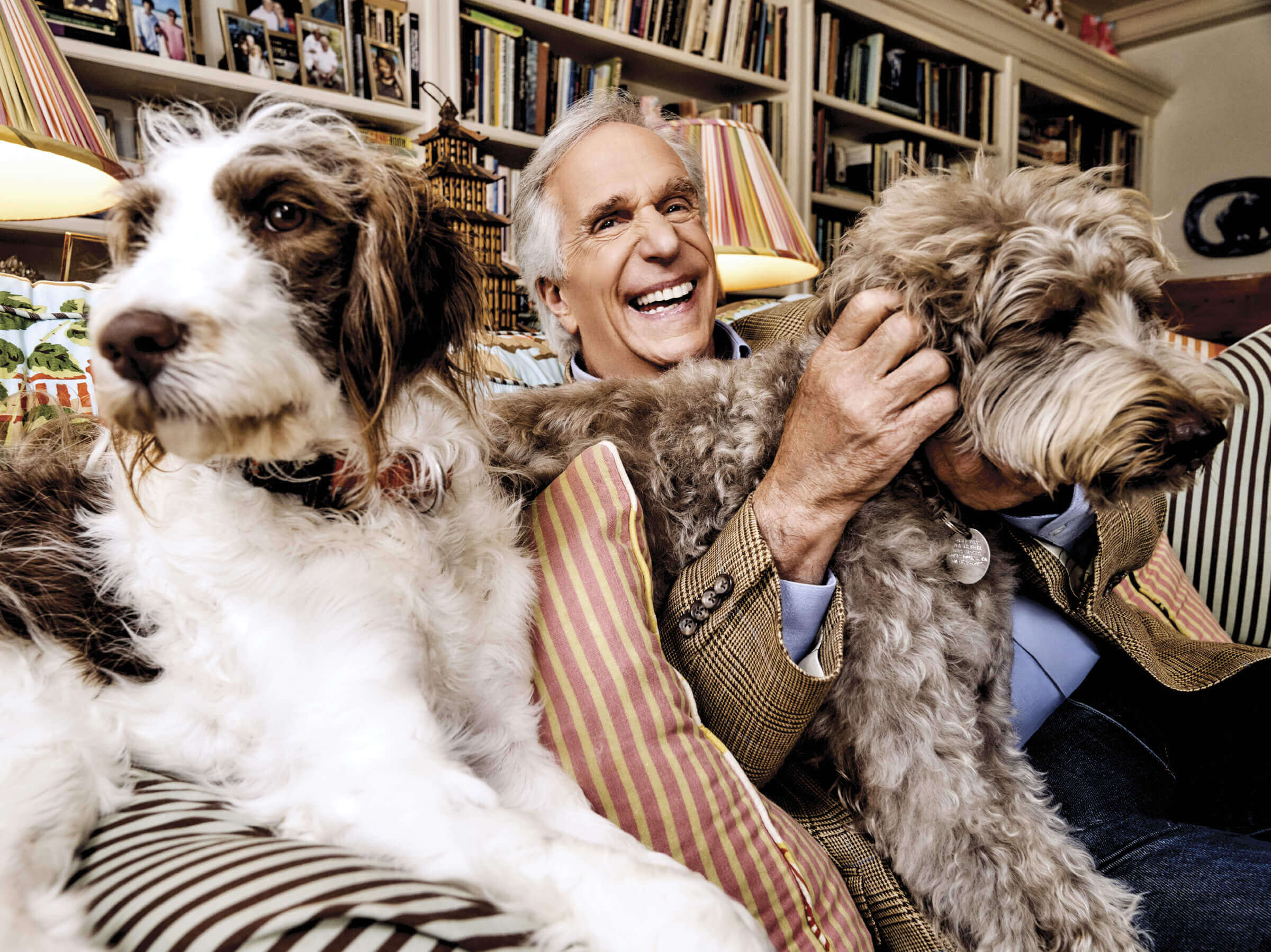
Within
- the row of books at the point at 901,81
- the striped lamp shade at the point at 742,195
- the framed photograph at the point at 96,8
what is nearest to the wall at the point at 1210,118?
the row of books at the point at 901,81

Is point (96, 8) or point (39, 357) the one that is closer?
point (39, 357)

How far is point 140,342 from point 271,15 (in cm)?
232

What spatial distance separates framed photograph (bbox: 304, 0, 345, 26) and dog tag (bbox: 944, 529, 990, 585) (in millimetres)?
2480

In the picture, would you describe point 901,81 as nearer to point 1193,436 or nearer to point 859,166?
point 859,166

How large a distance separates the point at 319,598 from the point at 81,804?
28 centimetres

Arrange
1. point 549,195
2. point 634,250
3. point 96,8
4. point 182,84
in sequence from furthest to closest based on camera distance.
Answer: point 182,84 < point 96,8 < point 549,195 < point 634,250

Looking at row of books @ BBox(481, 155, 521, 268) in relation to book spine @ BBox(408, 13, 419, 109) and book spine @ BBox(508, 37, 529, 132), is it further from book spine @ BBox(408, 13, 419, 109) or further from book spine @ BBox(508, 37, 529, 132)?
book spine @ BBox(408, 13, 419, 109)

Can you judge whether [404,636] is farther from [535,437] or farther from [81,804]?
[535,437]

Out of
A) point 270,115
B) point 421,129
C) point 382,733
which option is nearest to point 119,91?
point 421,129

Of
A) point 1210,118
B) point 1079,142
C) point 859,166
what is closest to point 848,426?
point 859,166

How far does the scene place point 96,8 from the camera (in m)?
2.25

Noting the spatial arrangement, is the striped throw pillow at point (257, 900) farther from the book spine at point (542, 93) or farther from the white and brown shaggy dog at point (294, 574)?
the book spine at point (542, 93)

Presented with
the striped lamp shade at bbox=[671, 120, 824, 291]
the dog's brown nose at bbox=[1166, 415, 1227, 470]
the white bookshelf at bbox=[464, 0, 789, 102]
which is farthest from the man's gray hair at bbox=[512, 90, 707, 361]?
the dog's brown nose at bbox=[1166, 415, 1227, 470]

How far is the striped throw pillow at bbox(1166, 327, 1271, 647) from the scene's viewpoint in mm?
1892
